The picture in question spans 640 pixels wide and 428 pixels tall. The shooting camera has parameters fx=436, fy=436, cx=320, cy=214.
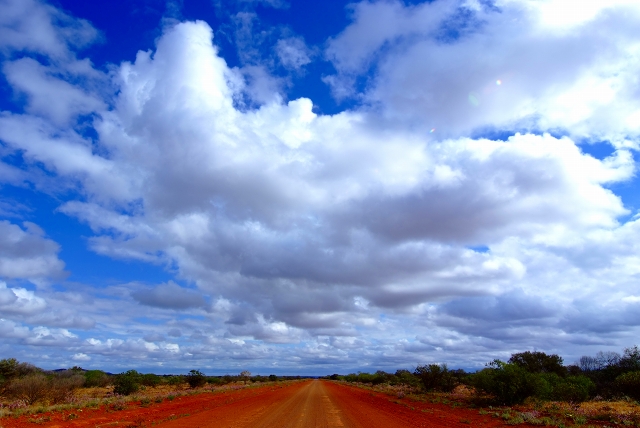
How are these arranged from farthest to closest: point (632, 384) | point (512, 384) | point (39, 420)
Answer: point (512, 384), point (632, 384), point (39, 420)

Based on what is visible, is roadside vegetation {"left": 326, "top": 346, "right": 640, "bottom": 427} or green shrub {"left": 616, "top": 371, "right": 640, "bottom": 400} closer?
roadside vegetation {"left": 326, "top": 346, "right": 640, "bottom": 427}

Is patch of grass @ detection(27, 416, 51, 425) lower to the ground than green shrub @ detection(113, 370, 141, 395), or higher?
higher

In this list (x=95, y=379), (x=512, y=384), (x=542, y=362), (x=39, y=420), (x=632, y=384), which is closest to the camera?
(x=39, y=420)

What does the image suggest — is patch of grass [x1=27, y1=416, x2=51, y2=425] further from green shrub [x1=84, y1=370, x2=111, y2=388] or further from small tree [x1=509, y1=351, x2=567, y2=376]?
small tree [x1=509, y1=351, x2=567, y2=376]

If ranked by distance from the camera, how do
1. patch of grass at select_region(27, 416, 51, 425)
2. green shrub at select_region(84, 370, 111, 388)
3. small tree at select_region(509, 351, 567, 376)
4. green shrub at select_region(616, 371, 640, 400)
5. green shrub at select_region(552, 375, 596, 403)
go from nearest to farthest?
patch of grass at select_region(27, 416, 51, 425) < green shrub at select_region(616, 371, 640, 400) < green shrub at select_region(552, 375, 596, 403) < small tree at select_region(509, 351, 567, 376) < green shrub at select_region(84, 370, 111, 388)

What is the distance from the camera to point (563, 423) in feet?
61.2

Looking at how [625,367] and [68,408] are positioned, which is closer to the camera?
[68,408]

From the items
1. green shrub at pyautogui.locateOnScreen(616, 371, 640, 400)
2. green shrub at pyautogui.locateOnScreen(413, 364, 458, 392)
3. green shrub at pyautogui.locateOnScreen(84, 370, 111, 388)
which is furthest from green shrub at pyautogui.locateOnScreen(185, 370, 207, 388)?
green shrub at pyautogui.locateOnScreen(616, 371, 640, 400)

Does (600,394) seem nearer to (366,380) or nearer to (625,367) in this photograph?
(625,367)

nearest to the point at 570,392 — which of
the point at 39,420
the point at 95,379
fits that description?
the point at 39,420

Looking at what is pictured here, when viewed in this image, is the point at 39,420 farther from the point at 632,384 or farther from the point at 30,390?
the point at 632,384

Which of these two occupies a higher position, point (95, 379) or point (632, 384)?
point (632, 384)

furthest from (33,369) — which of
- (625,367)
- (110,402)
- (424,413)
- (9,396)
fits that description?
(625,367)

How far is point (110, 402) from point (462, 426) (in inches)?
938
